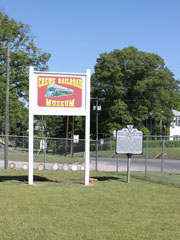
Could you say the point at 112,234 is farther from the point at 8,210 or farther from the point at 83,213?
the point at 8,210

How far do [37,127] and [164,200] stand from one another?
77.1 metres

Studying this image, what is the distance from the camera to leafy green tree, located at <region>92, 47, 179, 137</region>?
5619 centimetres

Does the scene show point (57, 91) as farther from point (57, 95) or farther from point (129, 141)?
point (129, 141)

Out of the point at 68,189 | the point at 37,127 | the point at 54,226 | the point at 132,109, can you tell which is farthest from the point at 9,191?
the point at 37,127

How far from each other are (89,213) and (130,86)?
169 ft

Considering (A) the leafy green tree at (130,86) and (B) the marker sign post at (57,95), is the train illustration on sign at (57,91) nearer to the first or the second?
(B) the marker sign post at (57,95)

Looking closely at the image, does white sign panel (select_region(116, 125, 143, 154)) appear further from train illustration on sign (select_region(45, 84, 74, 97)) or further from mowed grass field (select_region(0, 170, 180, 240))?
train illustration on sign (select_region(45, 84, 74, 97))

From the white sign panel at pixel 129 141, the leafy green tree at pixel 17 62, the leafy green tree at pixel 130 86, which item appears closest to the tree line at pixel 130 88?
the leafy green tree at pixel 130 86

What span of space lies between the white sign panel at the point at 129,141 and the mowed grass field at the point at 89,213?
2.22 m

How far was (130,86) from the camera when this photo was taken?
5856 cm

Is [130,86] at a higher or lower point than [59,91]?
higher

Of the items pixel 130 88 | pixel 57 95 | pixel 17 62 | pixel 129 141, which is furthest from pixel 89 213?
pixel 130 88

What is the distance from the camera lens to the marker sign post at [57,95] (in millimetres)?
13234

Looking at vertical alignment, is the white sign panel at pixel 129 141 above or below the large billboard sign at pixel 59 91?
below
